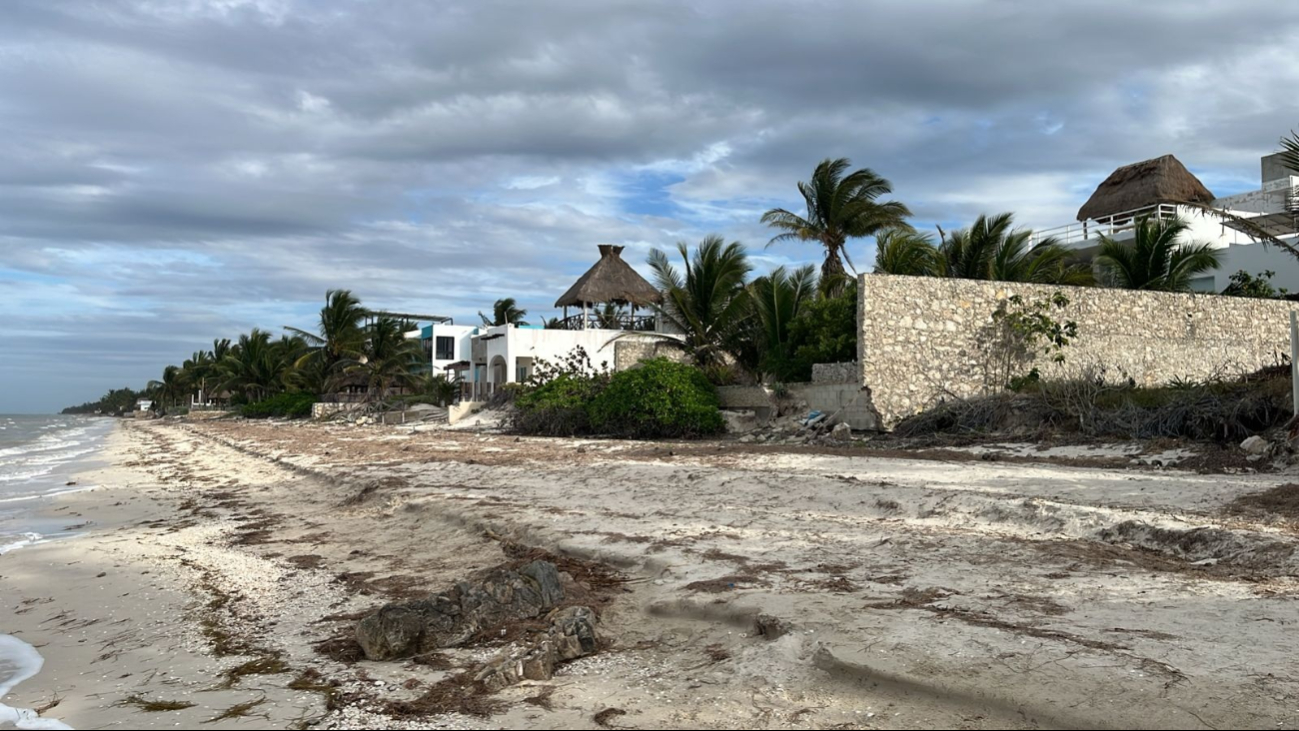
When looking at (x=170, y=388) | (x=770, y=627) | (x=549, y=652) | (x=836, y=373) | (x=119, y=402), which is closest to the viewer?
(x=549, y=652)

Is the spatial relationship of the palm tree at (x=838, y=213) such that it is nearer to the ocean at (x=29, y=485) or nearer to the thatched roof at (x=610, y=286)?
the thatched roof at (x=610, y=286)

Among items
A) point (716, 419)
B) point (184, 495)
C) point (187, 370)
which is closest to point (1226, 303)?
point (716, 419)

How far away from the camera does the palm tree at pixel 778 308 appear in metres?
19.7

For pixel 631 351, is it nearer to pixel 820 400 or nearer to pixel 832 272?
pixel 832 272

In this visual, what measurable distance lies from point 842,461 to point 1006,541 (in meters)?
5.57

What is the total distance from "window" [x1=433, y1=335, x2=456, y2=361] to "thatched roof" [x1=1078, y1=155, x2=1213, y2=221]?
3690 cm

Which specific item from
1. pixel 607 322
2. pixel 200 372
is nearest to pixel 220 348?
pixel 200 372

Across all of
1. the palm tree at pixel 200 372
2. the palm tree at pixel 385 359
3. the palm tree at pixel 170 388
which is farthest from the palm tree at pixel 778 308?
the palm tree at pixel 170 388

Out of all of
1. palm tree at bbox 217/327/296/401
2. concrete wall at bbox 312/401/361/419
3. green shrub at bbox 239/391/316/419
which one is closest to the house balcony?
concrete wall at bbox 312/401/361/419

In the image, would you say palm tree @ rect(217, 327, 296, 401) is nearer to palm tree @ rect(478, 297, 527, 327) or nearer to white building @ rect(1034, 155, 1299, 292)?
Result: palm tree @ rect(478, 297, 527, 327)

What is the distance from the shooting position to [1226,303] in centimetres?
1955

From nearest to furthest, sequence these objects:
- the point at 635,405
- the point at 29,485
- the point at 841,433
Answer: the point at 841,433
the point at 29,485
the point at 635,405

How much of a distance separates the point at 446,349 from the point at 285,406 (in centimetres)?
1008

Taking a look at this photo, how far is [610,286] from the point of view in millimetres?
37125
